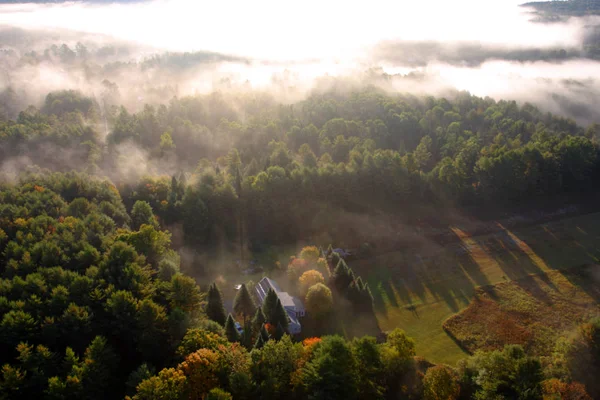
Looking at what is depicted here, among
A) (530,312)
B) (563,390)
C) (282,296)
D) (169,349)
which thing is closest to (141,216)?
(282,296)

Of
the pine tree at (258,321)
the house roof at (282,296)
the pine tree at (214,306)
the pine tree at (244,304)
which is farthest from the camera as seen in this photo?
the house roof at (282,296)

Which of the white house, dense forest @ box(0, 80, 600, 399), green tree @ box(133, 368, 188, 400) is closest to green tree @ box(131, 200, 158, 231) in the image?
dense forest @ box(0, 80, 600, 399)

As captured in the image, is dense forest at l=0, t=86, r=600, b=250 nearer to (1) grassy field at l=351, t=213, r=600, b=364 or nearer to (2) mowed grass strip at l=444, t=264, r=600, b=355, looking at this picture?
(1) grassy field at l=351, t=213, r=600, b=364

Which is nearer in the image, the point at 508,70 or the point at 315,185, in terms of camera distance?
the point at 315,185

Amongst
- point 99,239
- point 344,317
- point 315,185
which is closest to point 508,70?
point 315,185

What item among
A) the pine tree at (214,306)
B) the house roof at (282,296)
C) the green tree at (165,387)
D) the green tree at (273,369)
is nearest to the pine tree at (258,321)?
the pine tree at (214,306)

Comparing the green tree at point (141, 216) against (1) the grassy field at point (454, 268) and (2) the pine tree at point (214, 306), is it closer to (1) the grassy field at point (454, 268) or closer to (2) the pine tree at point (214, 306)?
(2) the pine tree at point (214, 306)

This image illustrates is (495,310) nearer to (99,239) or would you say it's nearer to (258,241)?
(258,241)
